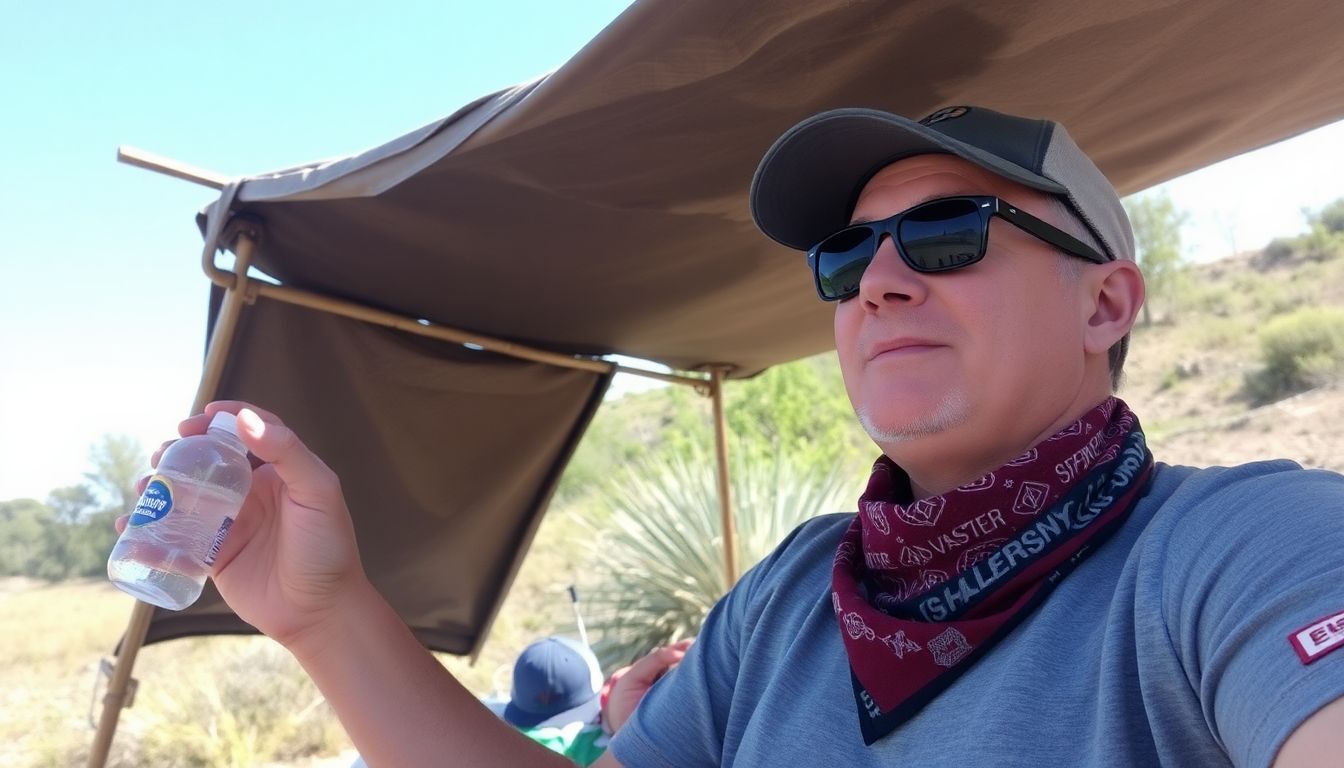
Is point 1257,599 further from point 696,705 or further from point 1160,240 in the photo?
point 1160,240

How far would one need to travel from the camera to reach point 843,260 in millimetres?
1478

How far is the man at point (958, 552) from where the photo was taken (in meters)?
0.87

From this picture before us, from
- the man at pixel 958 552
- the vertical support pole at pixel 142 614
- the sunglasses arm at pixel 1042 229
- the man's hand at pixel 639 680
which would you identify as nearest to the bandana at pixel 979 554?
the man at pixel 958 552

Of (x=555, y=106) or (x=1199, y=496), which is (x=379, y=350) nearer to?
(x=555, y=106)

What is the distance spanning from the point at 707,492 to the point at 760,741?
650cm

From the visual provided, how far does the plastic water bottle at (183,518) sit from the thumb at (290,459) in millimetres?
63

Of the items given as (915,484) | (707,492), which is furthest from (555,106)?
(707,492)

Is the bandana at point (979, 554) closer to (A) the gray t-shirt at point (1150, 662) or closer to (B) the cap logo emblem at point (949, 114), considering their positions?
(A) the gray t-shirt at point (1150, 662)

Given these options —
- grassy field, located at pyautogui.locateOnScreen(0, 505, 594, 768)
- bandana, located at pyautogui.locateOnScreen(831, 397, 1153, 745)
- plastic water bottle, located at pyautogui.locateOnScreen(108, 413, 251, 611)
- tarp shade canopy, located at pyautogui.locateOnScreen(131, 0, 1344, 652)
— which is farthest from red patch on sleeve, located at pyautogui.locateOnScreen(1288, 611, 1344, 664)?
grassy field, located at pyautogui.locateOnScreen(0, 505, 594, 768)

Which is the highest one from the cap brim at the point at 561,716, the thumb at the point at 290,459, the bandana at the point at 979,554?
the thumb at the point at 290,459

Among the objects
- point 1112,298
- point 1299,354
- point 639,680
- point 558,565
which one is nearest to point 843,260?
point 1112,298

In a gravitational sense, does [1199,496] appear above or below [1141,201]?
below

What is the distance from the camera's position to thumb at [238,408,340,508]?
1.31 meters

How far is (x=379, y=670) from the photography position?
4.60 ft
